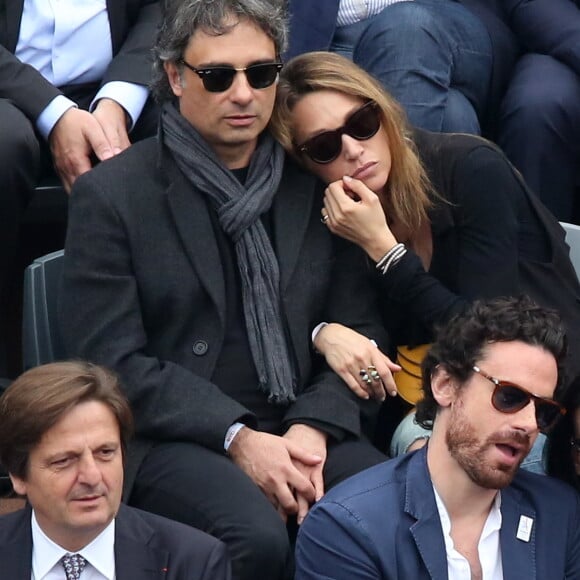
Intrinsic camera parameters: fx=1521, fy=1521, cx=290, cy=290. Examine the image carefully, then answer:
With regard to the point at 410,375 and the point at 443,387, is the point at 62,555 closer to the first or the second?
the point at 443,387

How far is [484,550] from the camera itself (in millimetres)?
3309

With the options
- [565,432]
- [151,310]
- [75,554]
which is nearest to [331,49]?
[151,310]

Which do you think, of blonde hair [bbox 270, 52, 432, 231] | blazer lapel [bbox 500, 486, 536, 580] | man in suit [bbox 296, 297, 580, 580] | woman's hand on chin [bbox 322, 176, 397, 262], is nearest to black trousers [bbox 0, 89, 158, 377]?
blonde hair [bbox 270, 52, 432, 231]

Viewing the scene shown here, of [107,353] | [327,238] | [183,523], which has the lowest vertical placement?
[183,523]

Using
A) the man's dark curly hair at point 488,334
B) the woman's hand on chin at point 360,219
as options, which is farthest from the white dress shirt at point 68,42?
the man's dark curly hair at point 488,334

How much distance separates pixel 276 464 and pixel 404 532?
48 cm

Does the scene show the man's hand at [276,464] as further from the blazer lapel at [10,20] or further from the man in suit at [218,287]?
the blazer lapel at [10,20]

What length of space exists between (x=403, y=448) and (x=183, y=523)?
26.6 inches

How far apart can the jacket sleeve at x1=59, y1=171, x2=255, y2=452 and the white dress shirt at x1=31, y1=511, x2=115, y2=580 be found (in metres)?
0.50

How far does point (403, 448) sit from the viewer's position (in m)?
3.87

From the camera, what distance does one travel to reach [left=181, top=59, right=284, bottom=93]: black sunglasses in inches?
149

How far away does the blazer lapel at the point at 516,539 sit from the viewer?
10.7 feet

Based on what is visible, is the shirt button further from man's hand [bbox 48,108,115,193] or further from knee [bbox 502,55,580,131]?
knee [bbox 502,55,580,131]

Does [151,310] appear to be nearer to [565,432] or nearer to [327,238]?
[327,238]
